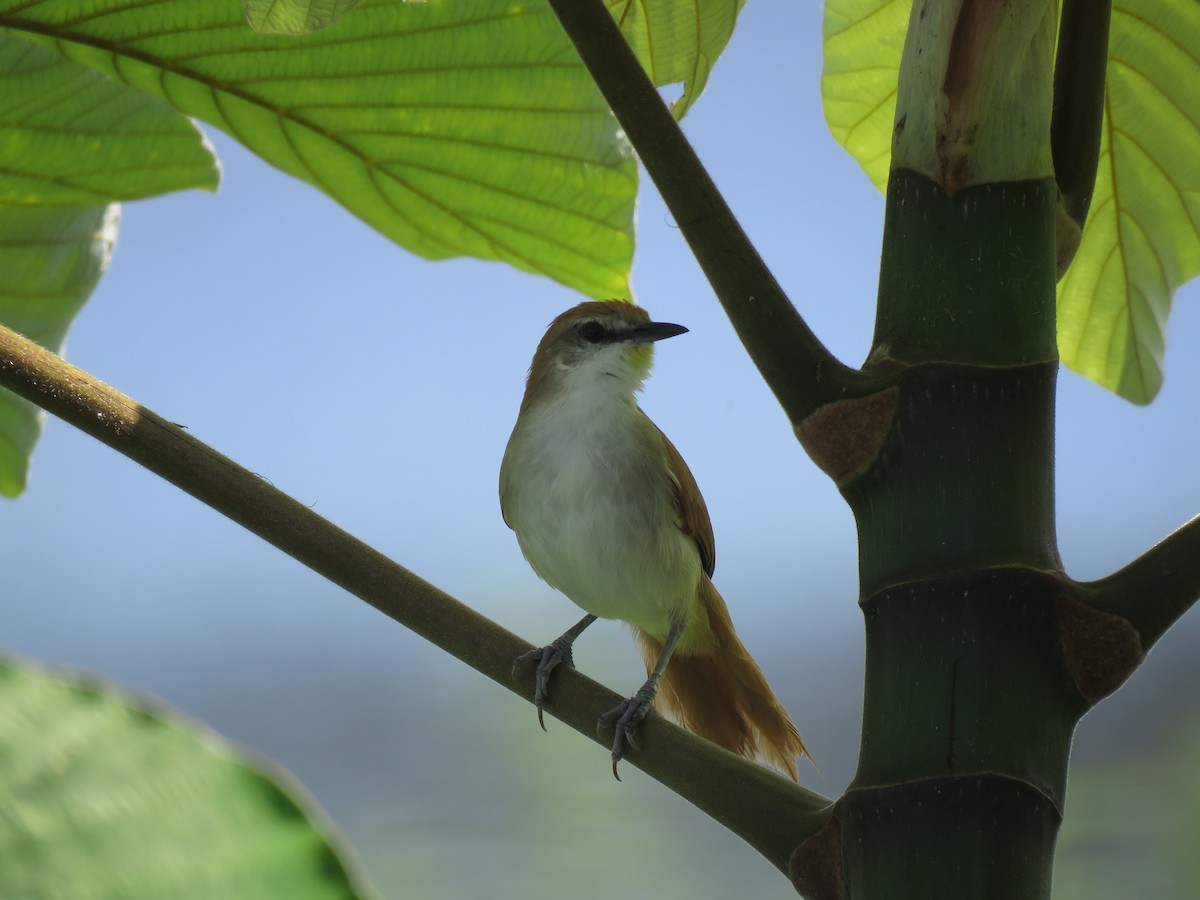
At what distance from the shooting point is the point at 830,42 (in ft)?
4.24

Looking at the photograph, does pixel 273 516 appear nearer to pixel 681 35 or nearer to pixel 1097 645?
pixel 1097 645

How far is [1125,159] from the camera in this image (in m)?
1.21

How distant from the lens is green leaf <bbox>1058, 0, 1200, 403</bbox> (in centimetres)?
116

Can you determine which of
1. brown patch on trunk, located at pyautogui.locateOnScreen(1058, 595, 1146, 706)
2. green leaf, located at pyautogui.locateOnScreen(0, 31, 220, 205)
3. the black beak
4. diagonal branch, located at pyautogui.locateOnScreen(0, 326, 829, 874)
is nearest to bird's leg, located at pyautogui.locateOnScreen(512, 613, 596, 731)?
diagonal branch, located at pyautogui.locateOnScreen(0, 326, 829, 874)

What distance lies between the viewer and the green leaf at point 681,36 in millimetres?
1048

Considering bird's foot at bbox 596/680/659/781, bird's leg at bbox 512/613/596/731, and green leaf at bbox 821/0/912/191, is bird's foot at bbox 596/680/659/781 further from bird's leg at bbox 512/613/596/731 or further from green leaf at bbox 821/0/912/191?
green leaf at bbox 821/0/912/191

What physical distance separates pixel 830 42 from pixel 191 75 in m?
0.64

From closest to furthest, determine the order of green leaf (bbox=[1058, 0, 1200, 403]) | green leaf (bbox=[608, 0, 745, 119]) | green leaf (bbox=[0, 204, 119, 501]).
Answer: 1. green leaf (bbox=[608, 0, 745, 119])
2. green leaf (bbox=[1058, 0, 1200, 403])
3. green leaf (bbox=[0, 204, 119, 501])

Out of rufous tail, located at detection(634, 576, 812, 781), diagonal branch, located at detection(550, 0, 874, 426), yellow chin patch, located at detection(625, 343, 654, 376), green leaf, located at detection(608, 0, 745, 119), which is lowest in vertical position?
diagonal branch, located at detection(550, 0, 874, 426)

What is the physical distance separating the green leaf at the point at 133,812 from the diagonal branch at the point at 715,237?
0.38 meters

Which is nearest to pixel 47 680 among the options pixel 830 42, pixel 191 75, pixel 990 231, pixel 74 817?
pixel 74 817

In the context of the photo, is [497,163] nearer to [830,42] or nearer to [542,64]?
[542,64]

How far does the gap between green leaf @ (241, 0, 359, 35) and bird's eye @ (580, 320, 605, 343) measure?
1132 mm

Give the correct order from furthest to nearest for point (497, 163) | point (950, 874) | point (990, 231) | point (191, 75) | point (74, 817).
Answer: point (497, 163) < point (191, 75) < point (990, 231) < point (950, 874) < point (74, 817)
